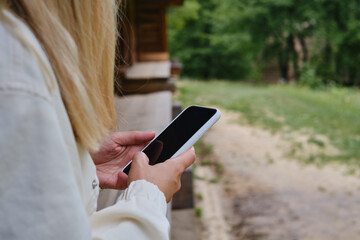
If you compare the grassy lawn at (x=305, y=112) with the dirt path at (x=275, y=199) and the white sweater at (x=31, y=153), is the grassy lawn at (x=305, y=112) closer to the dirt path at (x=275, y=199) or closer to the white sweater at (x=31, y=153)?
the dirt path at (x=275, y=199)

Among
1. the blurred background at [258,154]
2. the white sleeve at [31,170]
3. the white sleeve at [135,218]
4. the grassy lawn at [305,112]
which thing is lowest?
the grassy lawn at [305,112]

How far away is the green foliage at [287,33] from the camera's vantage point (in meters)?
17.3

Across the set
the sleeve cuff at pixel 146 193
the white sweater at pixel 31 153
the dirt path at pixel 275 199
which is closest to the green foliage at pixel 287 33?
the dirt path at pixel 275 199

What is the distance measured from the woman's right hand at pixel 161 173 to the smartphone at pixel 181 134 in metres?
0.13

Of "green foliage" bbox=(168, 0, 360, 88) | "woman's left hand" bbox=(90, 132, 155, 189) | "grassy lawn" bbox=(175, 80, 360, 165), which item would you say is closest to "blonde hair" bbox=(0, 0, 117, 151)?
"woman's left hand" bbox=(90, 132, 155, 189)

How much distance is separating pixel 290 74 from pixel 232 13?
796 centimetres

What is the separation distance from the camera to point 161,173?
3.07 feet

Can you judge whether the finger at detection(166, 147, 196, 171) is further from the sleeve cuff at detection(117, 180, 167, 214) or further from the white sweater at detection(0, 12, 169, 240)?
the white sweater at detection(0, 12, 169, 240)

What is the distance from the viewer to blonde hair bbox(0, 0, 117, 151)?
63 centimetres

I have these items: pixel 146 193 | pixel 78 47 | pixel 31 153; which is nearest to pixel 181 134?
pixel 146 193

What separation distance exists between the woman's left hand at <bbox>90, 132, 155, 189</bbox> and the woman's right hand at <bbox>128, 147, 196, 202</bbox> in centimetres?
26

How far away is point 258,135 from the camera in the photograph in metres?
6.75

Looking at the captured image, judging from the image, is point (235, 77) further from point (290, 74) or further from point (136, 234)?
point (136, 234)

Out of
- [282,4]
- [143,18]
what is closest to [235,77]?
[282,4]
